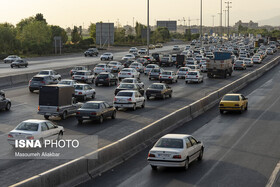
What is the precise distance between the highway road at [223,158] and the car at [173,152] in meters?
0.39

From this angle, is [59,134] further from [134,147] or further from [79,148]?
[134,147]

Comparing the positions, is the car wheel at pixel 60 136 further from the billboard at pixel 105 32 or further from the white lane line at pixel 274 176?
the billboard at pixel 105 32

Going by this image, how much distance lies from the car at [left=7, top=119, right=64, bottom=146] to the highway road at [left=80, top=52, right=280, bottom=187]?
4203 mm

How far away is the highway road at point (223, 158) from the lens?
58.8ft

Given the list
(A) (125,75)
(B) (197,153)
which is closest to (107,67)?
(A) (125,75)

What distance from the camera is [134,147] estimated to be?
75.4ft

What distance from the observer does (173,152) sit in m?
18.8

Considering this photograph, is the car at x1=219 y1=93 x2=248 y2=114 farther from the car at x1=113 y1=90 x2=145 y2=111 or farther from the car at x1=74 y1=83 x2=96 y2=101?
the car at x1=74 y1=83 x2=96 y2=101

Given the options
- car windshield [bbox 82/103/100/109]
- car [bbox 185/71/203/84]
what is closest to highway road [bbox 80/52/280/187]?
car windshield [bbox 82/103/100/109]

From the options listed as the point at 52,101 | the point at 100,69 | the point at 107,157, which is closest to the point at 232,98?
the point at 52,101

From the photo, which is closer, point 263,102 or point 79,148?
point 79,148

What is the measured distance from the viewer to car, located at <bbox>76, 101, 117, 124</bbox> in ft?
96.6

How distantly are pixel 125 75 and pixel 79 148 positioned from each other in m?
34.8

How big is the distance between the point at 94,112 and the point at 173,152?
11.4 m
